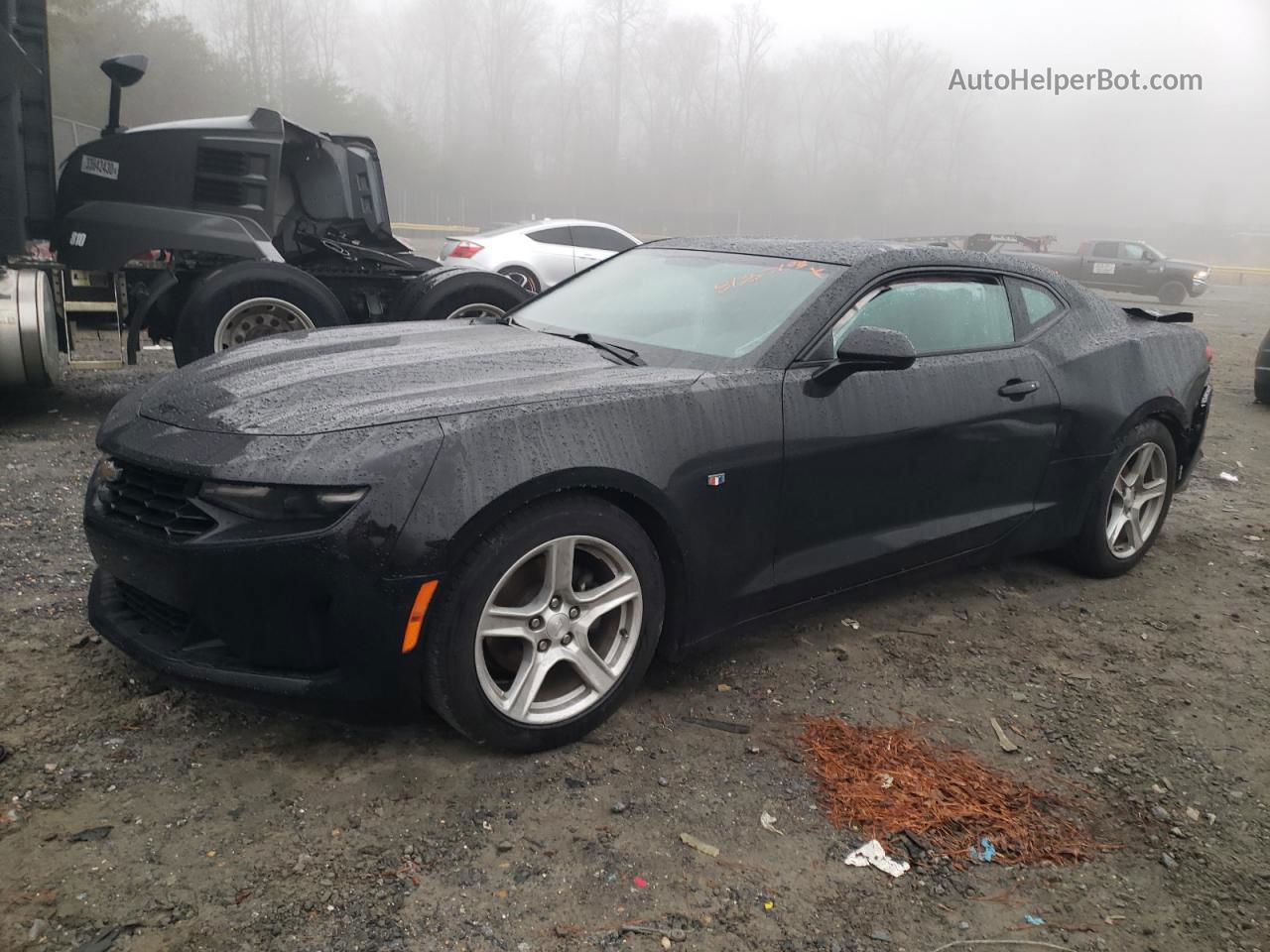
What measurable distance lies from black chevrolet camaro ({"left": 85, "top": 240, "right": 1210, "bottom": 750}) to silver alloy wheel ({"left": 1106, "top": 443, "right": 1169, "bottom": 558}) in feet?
0.71

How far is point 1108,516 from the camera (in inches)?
177

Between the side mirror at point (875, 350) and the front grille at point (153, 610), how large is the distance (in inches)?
81.5

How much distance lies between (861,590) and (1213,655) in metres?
1.53

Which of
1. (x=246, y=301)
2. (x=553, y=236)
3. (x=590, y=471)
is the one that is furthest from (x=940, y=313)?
(x=553, y=236)

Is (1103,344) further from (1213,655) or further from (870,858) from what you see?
(870,858)

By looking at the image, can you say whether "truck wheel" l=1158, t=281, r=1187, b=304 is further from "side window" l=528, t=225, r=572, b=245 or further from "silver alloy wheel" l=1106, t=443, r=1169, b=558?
"silver alloy wheel" l=1106, t=443, r=1169, b=558

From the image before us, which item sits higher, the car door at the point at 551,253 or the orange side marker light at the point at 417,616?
the car door at the point at 551,253

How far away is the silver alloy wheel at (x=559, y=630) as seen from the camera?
2.71 meters

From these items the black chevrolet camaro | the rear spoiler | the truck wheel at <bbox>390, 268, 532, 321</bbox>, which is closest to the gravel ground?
the black chevrolet camaro

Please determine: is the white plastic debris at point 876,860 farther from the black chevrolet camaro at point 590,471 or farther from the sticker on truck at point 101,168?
the sticker on truck at point 101,168

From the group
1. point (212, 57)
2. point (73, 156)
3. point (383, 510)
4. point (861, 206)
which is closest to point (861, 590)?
point (383, 510)

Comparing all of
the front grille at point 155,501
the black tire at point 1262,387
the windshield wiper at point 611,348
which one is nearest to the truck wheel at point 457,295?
the windshield wiper at point 611,348

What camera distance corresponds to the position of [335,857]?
234cm

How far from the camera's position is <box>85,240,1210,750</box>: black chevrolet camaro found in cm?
249
